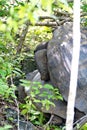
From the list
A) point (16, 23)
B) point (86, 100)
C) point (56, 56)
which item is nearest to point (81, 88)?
point (86, 100)

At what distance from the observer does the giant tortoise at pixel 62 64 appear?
411 cm

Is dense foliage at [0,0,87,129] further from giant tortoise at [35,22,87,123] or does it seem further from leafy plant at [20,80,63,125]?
giant tortoise at [35,22,87,123]

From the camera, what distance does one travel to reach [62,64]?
4.21 metres

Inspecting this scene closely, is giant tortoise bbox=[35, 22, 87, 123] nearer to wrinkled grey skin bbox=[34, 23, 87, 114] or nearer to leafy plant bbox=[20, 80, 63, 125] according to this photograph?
wrinkled grey skin bbox=[34, 23, 87, 114]

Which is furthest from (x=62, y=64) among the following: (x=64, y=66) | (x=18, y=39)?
(x=18, y=39)

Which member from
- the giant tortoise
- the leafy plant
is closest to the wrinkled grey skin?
the giant tortoise

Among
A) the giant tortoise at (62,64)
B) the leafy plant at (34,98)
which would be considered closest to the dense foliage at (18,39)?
the leafy plant at (34,98)

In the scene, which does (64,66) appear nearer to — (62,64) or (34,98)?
(62,64)

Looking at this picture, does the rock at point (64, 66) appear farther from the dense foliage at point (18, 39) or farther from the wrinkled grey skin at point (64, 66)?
the dense foliage at point (18, 39)

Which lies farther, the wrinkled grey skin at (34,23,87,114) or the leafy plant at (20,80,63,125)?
the wrinkled grey skin at (34,23,87,114)

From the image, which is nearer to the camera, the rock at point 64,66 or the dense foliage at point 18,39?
the dense foliage at point 18,39

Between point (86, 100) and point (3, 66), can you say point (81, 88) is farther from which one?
point (3, 66)

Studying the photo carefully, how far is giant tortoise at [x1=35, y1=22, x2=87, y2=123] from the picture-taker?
162 inches

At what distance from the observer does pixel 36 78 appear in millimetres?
4789
